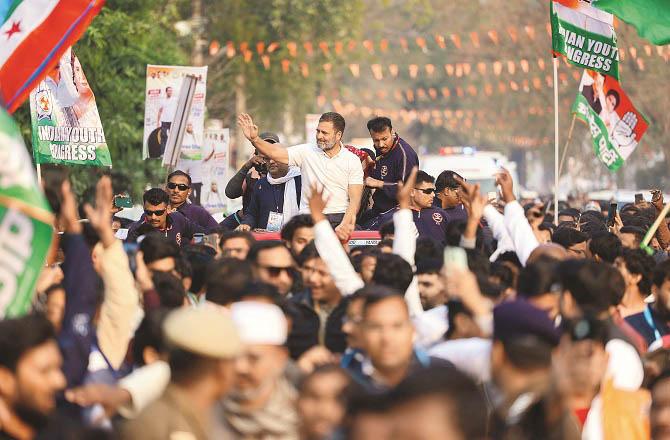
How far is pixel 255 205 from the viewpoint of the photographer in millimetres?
13555

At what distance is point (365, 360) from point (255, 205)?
7326 mm

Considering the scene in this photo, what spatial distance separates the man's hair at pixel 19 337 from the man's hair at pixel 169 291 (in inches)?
86.9

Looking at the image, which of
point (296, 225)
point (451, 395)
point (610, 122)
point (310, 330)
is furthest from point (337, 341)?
point (610, 122)

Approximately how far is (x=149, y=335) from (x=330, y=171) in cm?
564

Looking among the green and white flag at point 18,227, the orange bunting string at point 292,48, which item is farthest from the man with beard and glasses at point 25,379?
the orange bunting string at point 292,48

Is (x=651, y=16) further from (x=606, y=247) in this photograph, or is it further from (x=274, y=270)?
(x=274, y=270)

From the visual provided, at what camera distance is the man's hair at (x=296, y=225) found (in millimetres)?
10156

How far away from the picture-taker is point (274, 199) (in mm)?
13297

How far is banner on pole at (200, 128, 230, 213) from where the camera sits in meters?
21.1

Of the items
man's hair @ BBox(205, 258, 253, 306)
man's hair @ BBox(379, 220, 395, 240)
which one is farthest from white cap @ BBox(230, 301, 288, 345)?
man's hair @ BBox(379, 220, 395, 240)

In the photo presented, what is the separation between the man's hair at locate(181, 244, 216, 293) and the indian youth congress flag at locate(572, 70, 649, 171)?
27.5ft

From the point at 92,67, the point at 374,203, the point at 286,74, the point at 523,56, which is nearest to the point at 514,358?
the point at 374,203

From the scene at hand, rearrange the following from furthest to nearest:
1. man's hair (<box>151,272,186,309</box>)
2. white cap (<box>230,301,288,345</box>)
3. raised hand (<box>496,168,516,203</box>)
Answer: raised hand (<box>496,168,516,203</box>) < man's hair (<box>151,272,186,309</box>) < white cap (<box>230,301,288,345</box>)

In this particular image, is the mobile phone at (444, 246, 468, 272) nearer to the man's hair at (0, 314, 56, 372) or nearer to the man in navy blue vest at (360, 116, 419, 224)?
the man's hair at (0, 314, 56, 372)
